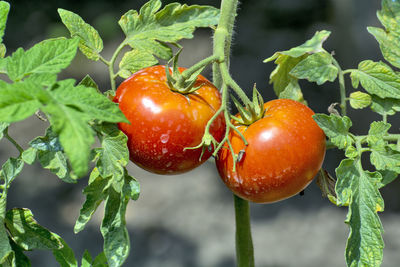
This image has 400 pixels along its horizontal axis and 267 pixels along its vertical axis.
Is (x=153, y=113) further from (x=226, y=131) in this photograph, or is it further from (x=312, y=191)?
(x=312, y=191)

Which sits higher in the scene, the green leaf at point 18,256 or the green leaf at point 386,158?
the green leaf at point 386,158

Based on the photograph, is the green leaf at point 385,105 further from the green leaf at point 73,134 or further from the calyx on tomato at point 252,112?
the green leaf at point 73,134

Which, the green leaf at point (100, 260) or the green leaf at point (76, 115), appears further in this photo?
the green leaf at point (100, 260)

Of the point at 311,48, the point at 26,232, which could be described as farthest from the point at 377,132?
the point at 26,232

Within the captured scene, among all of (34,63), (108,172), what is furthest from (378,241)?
(34,63)

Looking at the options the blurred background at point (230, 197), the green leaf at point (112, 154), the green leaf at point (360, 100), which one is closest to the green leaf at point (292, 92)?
the green leaf at point (360, 100)

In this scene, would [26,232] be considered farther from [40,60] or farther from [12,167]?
[40,60]

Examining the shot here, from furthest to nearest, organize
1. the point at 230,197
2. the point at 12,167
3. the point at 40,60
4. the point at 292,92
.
A: the point at 230,197
the point at 292,92
the point at 12,167
the point at 40,60
